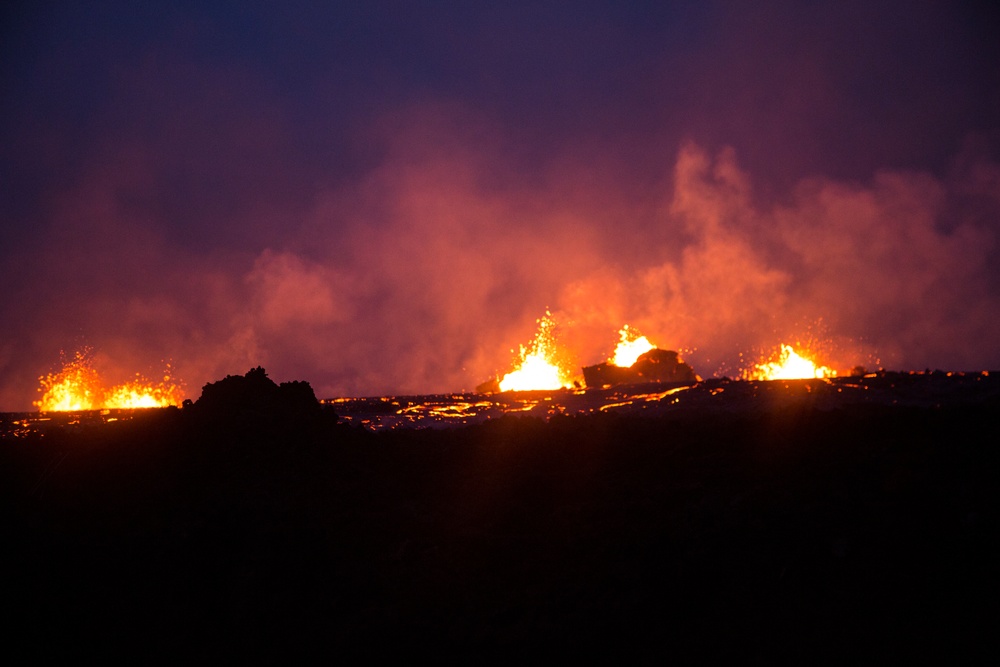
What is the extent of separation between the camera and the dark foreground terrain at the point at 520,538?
8508mm

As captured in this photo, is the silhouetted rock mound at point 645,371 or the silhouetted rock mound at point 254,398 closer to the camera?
the silhouetted rock mound at point 254,398

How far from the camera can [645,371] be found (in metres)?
29.7

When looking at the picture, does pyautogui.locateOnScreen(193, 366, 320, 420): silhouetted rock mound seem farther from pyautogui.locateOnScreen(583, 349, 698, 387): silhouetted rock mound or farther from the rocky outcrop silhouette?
pyautogui.locateOnScreen(583, 349, 698, 387): silhouetted rock mound

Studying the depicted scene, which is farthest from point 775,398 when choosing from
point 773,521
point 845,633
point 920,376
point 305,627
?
point 305,627

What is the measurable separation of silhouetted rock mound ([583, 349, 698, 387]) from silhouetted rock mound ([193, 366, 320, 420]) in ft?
53.1

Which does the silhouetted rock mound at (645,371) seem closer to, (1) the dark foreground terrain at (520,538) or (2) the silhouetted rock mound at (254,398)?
(1) the dark foreground terrain at (520,538)

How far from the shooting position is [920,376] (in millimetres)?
14898

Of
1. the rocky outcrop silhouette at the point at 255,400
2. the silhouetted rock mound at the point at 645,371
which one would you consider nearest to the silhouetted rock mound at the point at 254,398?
the rocky outcrop silhouette at the point at 255,400

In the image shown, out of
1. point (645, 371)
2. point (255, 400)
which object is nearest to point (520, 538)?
point (255, 400)

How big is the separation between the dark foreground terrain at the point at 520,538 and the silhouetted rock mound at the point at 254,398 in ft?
0.37

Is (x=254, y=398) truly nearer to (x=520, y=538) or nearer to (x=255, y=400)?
(x=255, y=400)

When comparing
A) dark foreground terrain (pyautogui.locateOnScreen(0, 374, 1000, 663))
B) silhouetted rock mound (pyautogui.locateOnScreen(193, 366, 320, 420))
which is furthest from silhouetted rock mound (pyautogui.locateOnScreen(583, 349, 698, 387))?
silhouetted rock mound (pyautogui.locateOnScreen(193, 366, 320, 420))

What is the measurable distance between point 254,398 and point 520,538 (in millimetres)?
7155

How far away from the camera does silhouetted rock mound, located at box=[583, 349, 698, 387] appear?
2947 cm
